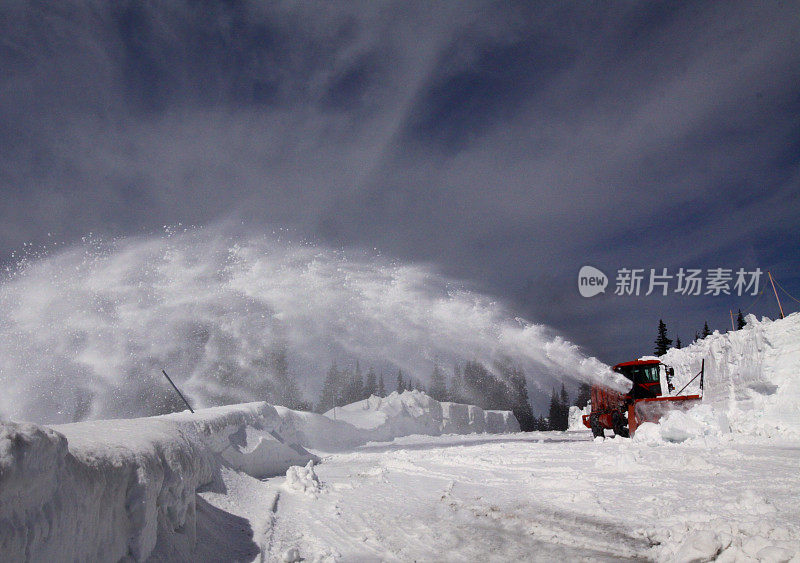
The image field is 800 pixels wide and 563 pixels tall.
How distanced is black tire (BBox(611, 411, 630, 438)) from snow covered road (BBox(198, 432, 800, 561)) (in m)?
8.27

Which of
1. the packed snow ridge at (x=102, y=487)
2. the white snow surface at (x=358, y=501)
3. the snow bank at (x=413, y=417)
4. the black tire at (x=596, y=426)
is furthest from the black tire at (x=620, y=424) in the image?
the snow bank at (x=413, y=417)

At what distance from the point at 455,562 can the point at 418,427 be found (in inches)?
1548

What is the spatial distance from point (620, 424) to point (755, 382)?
6.36m

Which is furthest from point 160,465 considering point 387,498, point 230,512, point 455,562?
point 387,498

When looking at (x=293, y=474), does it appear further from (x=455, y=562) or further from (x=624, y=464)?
(x=624, y=464)

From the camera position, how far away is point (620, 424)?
66.1 feet

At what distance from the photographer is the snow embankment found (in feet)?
55.8

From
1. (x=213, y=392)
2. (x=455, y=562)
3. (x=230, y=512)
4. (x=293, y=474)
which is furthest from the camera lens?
(x=213, y=392)

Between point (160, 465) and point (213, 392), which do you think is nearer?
point (160, 465)

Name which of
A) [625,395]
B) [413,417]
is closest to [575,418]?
[413,417]

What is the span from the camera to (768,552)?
4344mm

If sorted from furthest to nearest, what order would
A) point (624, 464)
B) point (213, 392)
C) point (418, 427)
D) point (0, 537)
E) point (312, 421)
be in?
point (213, 392)
point (418, 427)
point (312, 421)
point (624, 464)
point (0, 537)

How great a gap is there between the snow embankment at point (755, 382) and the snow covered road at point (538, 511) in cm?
620

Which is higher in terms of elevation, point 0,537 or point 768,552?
point 0,537
